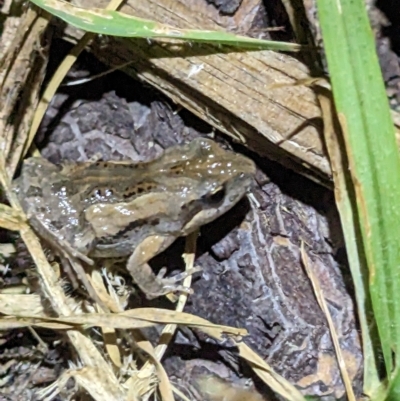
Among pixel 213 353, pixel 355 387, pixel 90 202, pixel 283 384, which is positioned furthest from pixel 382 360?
pixel 90 202

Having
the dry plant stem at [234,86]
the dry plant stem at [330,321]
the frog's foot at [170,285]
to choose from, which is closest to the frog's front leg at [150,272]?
the frog's foot at [170,285]

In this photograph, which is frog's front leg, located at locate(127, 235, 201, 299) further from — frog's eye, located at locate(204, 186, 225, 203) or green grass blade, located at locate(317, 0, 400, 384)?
green grass blade, located at locate(317, 0, 400, 384)

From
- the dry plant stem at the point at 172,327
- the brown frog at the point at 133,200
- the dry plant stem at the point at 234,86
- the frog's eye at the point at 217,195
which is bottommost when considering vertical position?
the dry plant stem at the point at 172,327

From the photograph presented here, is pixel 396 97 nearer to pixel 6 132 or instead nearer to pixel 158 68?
pixel 158 68

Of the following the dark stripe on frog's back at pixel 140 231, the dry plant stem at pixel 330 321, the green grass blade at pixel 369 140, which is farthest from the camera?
the dark stripe on frog's back at pixel 140 231

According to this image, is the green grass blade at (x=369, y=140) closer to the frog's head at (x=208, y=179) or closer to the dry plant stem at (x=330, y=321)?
the dry plant stem at (x=330, y=321)

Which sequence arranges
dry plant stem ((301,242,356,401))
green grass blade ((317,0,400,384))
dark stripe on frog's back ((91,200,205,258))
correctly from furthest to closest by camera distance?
dark stripe on frog's back ((91,200,205,258))
dry plant stem ((301,242,356,401))
green grass blade ((317,0,400,384))

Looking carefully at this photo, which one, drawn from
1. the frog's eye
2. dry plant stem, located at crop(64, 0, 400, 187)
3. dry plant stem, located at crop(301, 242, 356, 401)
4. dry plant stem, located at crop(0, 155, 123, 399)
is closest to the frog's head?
the frog's eye
